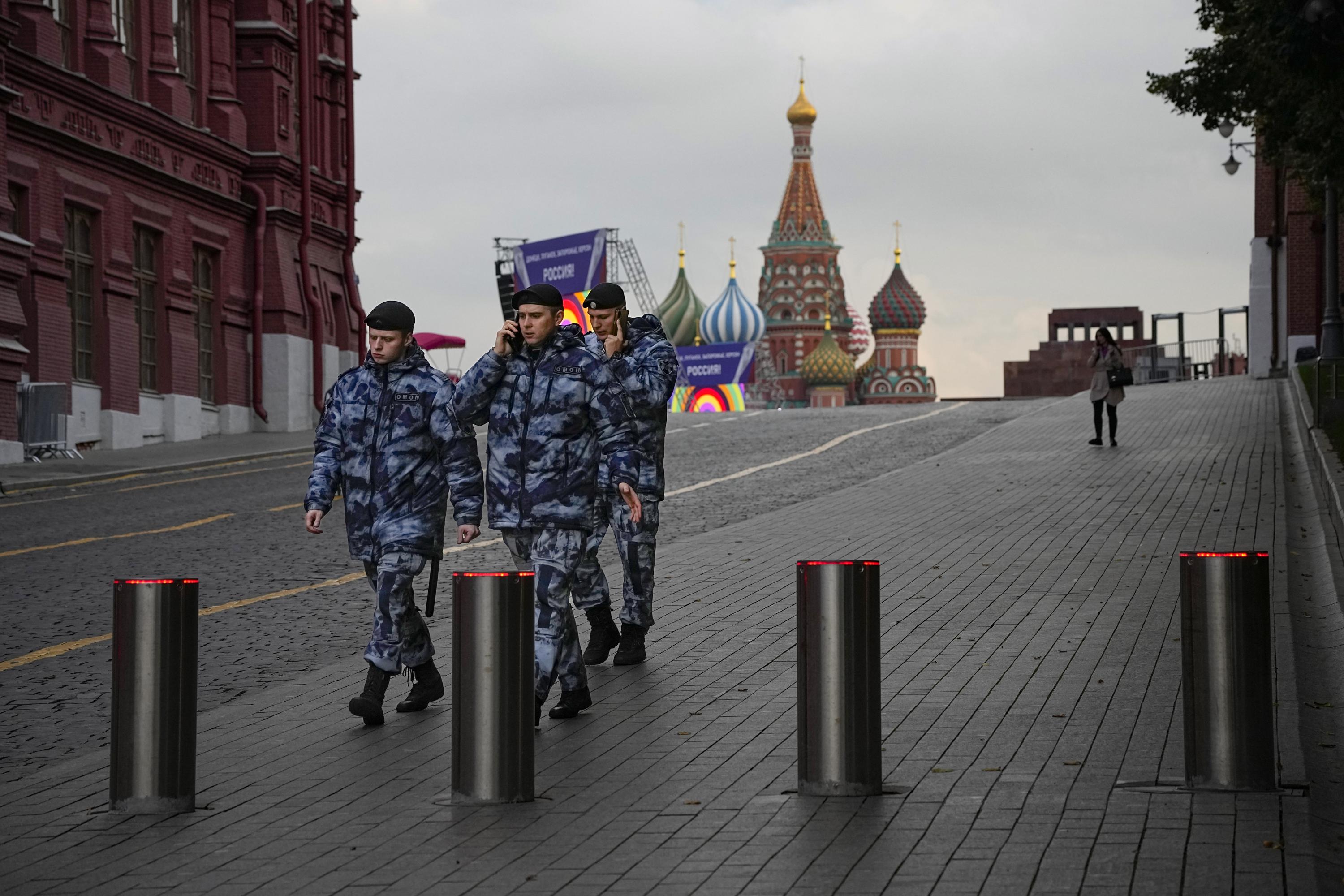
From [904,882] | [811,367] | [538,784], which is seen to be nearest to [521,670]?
[538,784]

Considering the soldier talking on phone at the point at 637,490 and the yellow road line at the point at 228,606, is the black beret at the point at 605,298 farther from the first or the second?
the yellow road line at the point at 228,606

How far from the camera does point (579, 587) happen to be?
943 centimetres

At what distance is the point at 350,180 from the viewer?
44.5 metres

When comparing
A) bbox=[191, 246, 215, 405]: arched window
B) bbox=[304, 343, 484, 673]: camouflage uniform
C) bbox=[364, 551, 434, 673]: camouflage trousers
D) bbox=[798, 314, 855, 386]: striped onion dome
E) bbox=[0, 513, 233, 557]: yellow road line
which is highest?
bbox=[798, 314, 855, 386]: striped onion dome

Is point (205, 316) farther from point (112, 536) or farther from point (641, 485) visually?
point (641, 485)

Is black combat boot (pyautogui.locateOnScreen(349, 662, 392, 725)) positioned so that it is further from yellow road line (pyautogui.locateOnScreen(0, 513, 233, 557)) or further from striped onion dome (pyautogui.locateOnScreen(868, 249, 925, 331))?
striped onion dome (pyautogui.locateOnScreen(868, 249, 925, 331))

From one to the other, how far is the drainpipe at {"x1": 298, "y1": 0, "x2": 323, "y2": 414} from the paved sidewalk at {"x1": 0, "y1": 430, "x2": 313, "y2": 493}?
3.11 meters

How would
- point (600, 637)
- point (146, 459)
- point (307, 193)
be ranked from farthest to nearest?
1. point (307, 193)
2. point (146, 459)
3. point (600, 637)

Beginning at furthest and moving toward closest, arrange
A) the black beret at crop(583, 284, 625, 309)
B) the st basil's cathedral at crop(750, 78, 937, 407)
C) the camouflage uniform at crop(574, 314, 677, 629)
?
the st basil's cathedral at crop(750, 78, 937, 407) < the camouflage uniform at crop(574, 314, 677, 629) < the black beret at crop(583, 284, 625, 309)

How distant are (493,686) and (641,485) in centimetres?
336

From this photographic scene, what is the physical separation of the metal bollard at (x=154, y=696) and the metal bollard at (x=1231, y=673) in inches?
136

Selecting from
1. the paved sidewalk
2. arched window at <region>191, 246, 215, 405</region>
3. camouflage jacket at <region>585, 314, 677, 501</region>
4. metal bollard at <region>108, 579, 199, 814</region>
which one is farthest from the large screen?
metal bollard at <region>108, 579, 199, 814</region>

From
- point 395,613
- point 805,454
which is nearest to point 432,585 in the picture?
point 395,613

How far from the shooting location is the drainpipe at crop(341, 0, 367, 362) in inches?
1737
